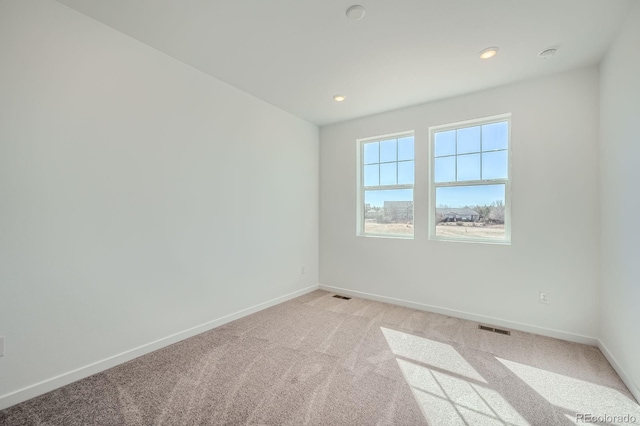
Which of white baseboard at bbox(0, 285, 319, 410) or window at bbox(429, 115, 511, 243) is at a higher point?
window at bbox(429, 115, 511, 243)

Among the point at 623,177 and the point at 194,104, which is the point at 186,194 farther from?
the point at 623,177

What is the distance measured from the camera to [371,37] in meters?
2.20

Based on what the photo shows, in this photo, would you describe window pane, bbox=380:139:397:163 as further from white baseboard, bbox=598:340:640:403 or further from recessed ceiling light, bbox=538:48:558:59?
white baseboard, bbox=598:340:640:403

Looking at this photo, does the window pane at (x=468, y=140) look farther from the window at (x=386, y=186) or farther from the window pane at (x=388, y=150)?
the window pane at (x=388, y=150)

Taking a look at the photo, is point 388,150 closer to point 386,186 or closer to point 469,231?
point 386,186

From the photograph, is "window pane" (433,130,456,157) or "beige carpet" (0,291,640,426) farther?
"window pane" (433,130,456,157)

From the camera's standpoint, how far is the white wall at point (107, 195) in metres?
1.77

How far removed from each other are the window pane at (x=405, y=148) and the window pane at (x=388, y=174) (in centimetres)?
16

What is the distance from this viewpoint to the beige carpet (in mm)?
1659

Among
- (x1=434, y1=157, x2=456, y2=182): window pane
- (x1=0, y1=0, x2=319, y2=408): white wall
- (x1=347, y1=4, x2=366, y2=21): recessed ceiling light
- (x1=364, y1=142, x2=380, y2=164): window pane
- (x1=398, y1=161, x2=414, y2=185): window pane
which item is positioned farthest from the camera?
(x1=364, y1=142, x2=380, y2=164): window pane

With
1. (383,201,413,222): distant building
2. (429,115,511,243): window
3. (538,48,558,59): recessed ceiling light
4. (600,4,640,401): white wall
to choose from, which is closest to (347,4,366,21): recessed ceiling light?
(538,48,558,59): recessed ceiling light

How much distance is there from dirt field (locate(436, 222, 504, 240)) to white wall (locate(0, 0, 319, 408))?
2.40 meters

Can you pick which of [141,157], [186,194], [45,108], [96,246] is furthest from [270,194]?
[45,108]

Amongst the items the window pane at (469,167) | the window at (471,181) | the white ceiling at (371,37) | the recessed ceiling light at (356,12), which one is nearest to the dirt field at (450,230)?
the window at (471,181)
